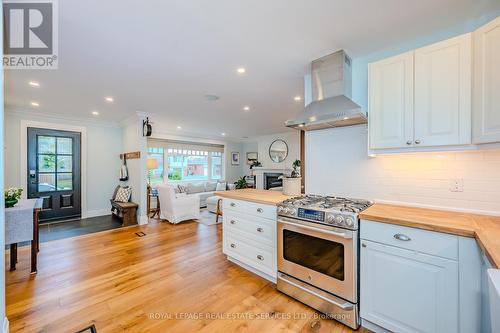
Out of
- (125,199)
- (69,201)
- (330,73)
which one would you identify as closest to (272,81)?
(330,73)

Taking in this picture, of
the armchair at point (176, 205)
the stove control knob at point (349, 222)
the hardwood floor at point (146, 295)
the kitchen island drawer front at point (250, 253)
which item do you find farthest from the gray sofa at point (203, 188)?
the stove control knob at point (349, 222)

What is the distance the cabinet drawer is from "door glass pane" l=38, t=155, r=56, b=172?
4495 mm

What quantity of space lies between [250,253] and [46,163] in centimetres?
501

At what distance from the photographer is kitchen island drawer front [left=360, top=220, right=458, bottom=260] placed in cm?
133

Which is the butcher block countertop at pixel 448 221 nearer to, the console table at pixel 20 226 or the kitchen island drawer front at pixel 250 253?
the kitchen island drawer front at pixel 250 253

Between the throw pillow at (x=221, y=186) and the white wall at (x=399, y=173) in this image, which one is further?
the throw pillow at (x=221, y=186)

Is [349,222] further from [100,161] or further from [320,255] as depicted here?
[100,161]

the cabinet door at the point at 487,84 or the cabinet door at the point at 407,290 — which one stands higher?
the cabinet door at the point at 487,84

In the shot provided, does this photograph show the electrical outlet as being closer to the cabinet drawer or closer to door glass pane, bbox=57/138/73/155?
the cabinet drawer

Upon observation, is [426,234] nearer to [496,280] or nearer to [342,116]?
[496,280]

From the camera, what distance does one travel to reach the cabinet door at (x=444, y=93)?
151 cm

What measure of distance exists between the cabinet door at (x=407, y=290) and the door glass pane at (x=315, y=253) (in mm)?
181

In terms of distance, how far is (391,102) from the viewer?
1.82 m

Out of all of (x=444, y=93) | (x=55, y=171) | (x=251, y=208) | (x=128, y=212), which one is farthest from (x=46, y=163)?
(x=444, y=93)
